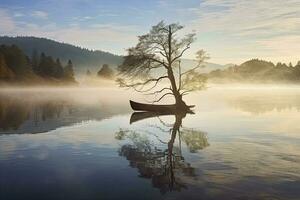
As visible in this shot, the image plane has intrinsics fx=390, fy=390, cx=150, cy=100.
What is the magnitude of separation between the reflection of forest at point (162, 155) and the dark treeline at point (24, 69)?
10891 centimetres

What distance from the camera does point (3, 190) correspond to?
1418 cm

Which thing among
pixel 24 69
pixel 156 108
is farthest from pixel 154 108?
pixel 24 69

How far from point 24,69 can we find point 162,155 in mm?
128718

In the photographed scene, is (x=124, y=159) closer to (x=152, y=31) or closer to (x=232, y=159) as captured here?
(x=232, y=159)

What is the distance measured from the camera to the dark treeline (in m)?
134

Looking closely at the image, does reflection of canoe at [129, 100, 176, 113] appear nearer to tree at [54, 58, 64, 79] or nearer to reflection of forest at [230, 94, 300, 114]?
reflection of forest at [230, 94, 300, 114]

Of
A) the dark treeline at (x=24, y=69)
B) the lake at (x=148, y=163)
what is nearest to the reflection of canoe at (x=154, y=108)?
the lake at (x=148, y=163)

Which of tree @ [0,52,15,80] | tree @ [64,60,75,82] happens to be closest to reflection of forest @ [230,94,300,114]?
tree @ [0,52,15,80]

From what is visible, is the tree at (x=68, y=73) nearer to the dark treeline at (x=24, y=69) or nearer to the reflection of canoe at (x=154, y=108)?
the dark treeline at (x=24, y=69)

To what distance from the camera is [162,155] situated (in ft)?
70.0

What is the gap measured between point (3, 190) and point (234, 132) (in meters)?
20.8

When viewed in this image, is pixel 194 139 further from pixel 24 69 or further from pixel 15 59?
pixel 24 69

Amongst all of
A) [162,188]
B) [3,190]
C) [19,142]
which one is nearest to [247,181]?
[162,188]

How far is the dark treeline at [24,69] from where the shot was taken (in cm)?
13390
